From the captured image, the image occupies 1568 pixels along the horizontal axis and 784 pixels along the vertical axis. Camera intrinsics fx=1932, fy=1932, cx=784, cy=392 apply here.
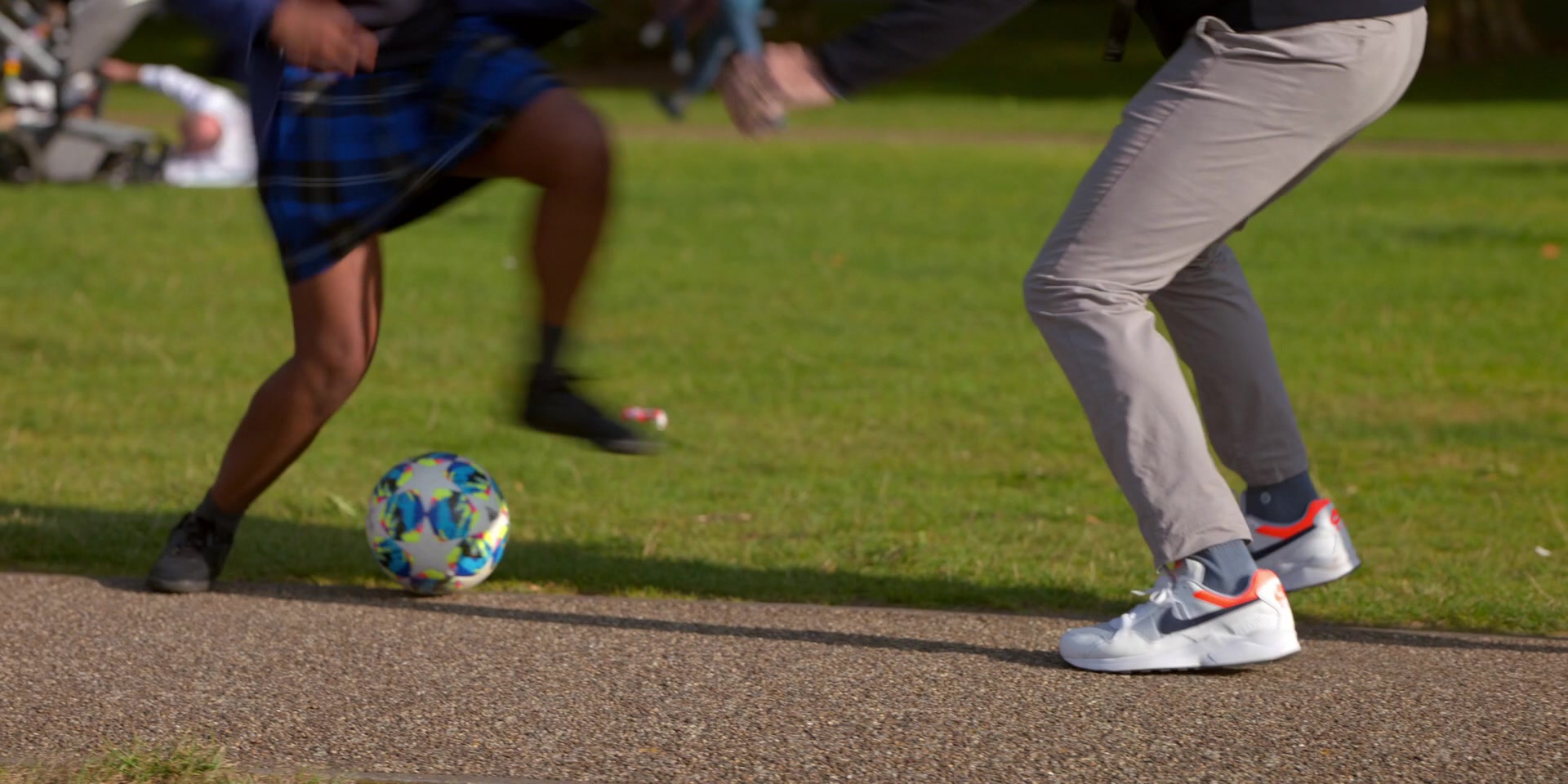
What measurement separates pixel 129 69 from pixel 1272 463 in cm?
1320

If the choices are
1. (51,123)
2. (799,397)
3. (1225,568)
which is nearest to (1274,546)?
(1225,568)

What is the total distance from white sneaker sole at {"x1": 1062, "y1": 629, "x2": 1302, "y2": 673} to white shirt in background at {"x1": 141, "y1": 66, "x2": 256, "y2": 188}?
1279cm

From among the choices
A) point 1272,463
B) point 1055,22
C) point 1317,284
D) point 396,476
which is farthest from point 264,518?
point 1055,22

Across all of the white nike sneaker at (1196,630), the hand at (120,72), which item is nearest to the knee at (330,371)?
the white nike sneaker at (1196,630)

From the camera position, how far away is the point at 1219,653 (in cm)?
409

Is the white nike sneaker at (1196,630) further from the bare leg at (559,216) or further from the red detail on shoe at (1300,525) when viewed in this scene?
the bare leg at (559,216)

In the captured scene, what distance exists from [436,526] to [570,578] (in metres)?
0.55

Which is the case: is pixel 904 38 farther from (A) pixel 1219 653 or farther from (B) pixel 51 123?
(B) pixel 51 123

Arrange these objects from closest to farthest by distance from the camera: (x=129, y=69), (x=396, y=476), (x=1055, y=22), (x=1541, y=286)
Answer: (x=396, y=476) → (x=1541, y=286) → (x=129, y=69) → (x=1055, y=22)

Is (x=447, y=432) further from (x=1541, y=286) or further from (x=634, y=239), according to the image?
(x=1541, y=286)

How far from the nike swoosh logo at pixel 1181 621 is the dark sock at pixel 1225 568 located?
0.11ft

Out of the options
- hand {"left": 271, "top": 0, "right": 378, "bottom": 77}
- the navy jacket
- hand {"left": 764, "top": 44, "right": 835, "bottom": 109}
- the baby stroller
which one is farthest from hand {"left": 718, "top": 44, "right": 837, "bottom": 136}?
the baby stroller

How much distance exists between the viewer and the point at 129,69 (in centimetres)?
1579

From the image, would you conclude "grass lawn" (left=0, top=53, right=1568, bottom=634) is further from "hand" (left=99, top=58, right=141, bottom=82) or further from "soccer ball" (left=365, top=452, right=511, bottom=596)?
"hand" (left=99, top=58, right=141, bottom=82)
